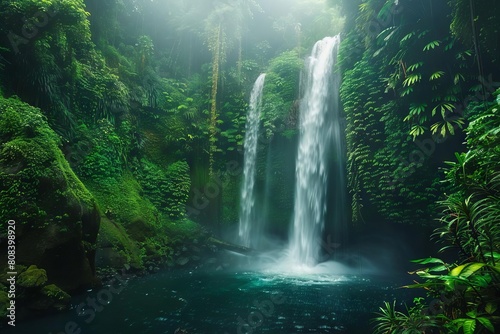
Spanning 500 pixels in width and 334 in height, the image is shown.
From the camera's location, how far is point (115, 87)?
11.8 metres

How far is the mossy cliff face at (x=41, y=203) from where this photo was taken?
5.46 meters

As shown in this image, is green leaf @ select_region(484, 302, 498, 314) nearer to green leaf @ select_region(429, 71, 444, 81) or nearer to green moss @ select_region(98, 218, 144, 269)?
green leaf @ select_region(429, 71, 444, 81)

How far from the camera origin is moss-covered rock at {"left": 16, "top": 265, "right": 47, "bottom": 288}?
497 centimetres

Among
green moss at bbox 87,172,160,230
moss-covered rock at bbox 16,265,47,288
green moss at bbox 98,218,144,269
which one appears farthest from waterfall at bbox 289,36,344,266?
moss-covered rock at bbox 16,265,47,288

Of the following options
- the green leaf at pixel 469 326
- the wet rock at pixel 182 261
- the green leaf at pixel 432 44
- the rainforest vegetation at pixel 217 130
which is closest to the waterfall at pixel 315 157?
the rainforest vegetation at pixel 217 130

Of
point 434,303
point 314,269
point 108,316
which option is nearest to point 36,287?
point 108,316

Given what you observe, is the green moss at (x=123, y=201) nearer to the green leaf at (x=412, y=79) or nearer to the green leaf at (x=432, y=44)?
the green leaf at (x=412, y=79)

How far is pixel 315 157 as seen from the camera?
12078 mm

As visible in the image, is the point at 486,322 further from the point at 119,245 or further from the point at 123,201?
the point at 123,201

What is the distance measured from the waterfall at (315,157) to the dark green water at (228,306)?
3.18m

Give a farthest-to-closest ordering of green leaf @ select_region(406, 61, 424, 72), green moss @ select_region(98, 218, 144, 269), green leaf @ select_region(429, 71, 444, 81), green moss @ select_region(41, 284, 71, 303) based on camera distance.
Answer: green moss @ select_region(98, 218, 144, 269) < green leaf @ select_region(406, 61, 424, 72) < green leaf @ select_region(429, 71, 444, 81) < green moss @ select_region(41, 284, 71, 303)

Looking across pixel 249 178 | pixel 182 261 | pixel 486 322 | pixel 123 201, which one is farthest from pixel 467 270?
pixel 249 178

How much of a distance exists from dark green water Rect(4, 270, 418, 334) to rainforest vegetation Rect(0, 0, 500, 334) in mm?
699

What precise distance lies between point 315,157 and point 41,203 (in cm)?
950
